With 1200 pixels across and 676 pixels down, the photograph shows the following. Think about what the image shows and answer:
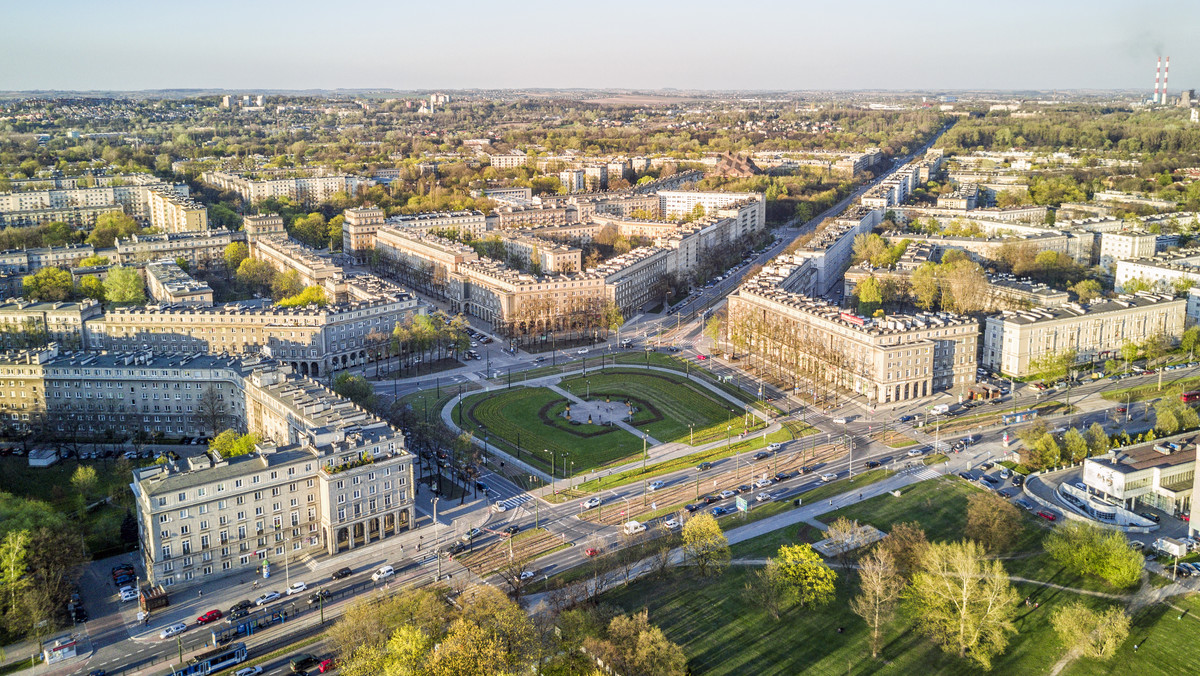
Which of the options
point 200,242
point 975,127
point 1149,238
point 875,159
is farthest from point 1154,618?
point 975,127

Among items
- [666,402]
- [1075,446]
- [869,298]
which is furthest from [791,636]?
[869,298]

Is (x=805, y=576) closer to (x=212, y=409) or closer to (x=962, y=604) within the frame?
(x=962, y=604)

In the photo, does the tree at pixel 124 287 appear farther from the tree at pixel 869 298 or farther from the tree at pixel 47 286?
the tree at pixel 869 298

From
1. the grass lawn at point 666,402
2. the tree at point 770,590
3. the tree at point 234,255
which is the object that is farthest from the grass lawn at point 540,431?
the tree at point 234,255

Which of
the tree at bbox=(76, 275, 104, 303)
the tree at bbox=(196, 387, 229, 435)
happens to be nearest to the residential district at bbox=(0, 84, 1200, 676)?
the tree at bbox=(76, 275, 104, 303)

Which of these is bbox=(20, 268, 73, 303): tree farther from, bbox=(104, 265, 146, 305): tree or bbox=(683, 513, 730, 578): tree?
bbox=(683, 513, 730, 578): tree

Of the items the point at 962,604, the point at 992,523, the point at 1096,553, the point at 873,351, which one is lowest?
the point at 962,604
